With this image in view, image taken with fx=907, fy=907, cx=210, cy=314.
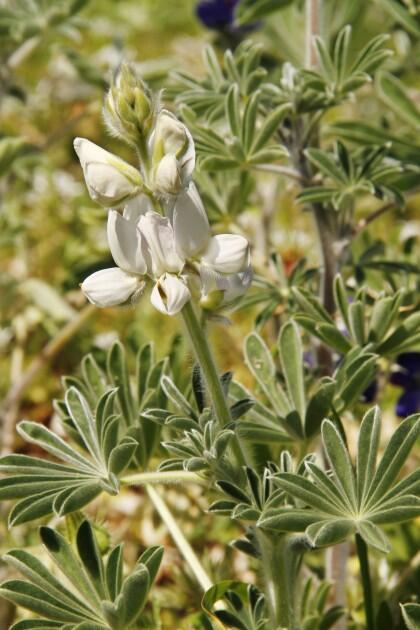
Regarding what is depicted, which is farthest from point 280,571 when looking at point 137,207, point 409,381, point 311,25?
point 311,25

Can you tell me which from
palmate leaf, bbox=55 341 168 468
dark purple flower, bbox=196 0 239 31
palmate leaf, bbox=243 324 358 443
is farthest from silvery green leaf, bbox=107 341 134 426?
dark purple flower, bbox=196 0 239 31

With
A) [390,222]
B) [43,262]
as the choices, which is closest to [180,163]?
[43,262]

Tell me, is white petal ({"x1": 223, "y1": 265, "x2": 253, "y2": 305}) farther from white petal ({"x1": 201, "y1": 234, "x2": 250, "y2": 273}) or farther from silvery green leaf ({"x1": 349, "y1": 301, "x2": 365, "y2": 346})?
silvery green leaf ({"x1": 349, "y1": 301, "x2": 365, "y2": 346})

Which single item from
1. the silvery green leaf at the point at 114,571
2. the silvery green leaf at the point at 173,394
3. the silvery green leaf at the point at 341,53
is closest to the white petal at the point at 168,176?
the silvery green leaf at the point at 173,394

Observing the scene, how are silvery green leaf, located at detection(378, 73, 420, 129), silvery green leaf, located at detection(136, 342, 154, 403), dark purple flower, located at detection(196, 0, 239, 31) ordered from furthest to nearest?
1. dark purple flower, located at detection(196, 0, 239, 31)
2. silvery green leaf, located at detection(378, 73, 420, 129)
3. silvery green leaf, located at detection(136, 342, 154, 403)

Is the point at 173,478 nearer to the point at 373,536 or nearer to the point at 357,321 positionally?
the point at 373,536

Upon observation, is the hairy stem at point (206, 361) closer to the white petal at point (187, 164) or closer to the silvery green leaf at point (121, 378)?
the white petal at point (187, 164)

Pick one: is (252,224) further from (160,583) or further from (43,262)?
(160,583)
